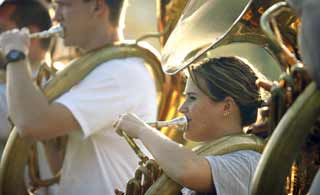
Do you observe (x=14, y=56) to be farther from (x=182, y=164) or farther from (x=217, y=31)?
(x=182, y=164)

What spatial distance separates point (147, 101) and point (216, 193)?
3.84 feet

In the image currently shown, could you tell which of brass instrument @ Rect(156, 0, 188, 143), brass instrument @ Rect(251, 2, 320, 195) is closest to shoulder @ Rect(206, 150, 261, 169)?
brass instrument @ Rect(251, 2, 320, 195)

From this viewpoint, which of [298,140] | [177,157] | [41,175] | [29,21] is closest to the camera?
[298,140]

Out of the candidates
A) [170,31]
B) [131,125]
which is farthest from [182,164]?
[170,31]

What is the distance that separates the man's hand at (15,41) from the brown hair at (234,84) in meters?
1.18

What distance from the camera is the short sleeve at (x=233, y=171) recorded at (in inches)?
157

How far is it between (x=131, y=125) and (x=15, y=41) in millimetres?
1161

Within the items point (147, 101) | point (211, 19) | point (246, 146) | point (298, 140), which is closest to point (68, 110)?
point (147, 101)

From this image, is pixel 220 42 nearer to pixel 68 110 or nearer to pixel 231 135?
pixel 231 135

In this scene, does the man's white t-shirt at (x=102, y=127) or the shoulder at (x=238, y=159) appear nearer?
the shoulder at (x=238, y=159)

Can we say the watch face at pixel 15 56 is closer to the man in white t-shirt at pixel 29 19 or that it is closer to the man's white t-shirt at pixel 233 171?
the man in white t-shirt at pixel 29 19

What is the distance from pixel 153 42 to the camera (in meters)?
7.13

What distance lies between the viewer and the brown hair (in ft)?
13.8

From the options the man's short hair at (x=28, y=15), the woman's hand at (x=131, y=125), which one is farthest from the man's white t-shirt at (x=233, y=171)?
the man's short hair at (x=28, y=15)
